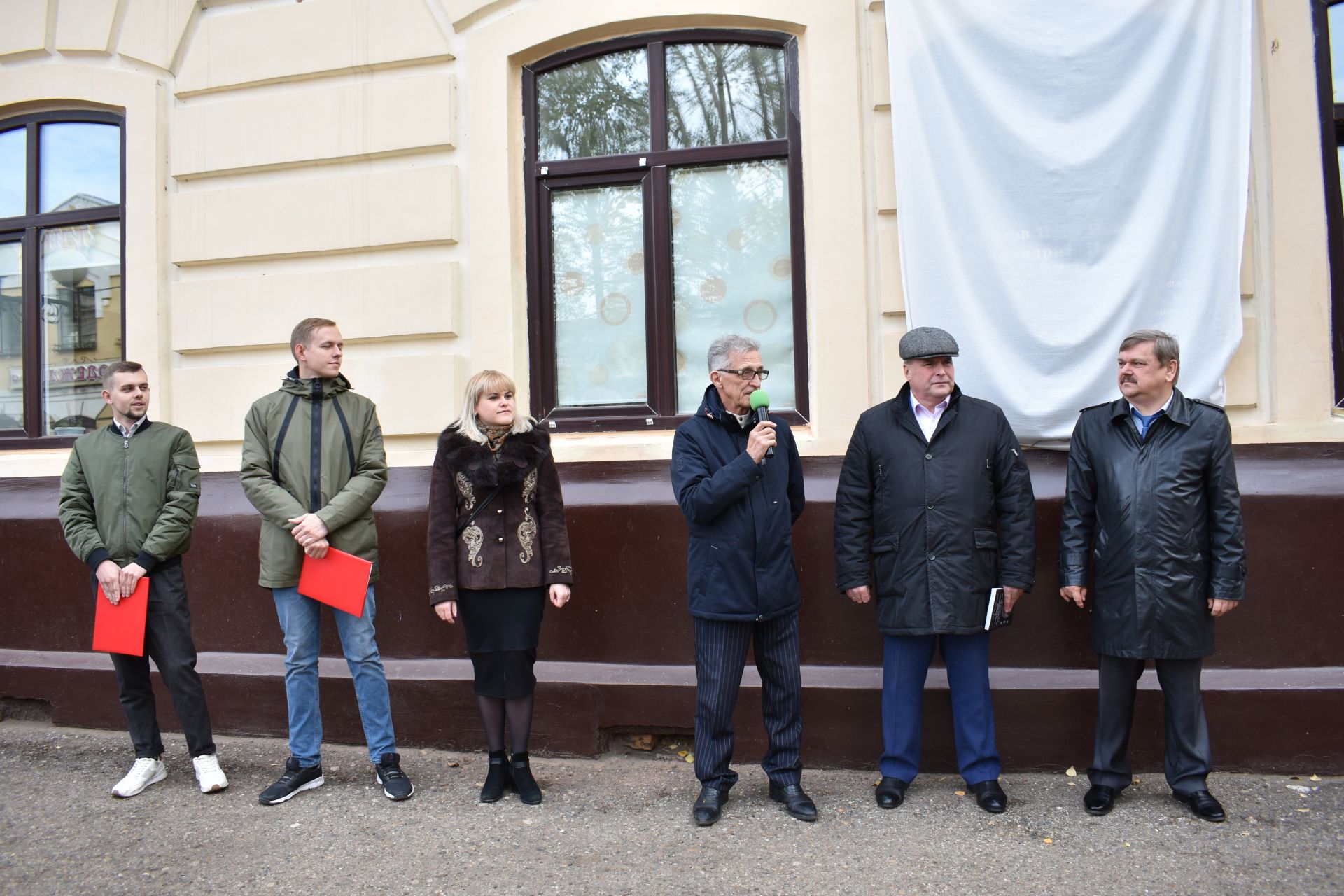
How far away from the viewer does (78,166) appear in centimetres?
640

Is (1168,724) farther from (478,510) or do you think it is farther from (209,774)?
(209,774)

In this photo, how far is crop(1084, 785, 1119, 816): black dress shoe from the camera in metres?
3.97

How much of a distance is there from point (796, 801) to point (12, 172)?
21.1 feet

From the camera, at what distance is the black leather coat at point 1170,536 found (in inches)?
151

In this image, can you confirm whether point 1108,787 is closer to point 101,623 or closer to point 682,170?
point 682,170

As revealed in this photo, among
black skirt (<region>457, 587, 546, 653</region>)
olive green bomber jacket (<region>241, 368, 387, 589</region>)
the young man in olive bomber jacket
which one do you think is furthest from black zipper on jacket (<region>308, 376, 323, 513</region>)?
black skirt (<region>457, 587, 546, 653</region>)

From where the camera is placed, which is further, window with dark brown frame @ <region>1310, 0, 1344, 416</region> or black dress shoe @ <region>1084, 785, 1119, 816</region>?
window with dark brown frame @ <region>1310, 0, 1344, 416</region>

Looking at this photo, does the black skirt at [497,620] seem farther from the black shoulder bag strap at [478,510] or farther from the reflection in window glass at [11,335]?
the reflection in window glass at [11,335]

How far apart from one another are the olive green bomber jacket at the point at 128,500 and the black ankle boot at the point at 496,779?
1.75 metres

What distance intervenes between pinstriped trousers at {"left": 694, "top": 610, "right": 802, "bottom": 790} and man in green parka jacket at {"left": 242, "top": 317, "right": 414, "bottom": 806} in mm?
1395

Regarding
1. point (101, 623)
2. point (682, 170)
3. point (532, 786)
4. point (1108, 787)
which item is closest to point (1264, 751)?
point (1108, 787)

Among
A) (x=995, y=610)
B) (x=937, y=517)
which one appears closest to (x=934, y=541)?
(x=937, y=517)

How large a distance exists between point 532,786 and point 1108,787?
240 cm

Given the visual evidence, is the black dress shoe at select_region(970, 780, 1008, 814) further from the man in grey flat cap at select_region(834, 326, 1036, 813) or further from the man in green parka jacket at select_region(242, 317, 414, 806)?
the man in green parka jacket at select_region(242, 317, 414, 806)
